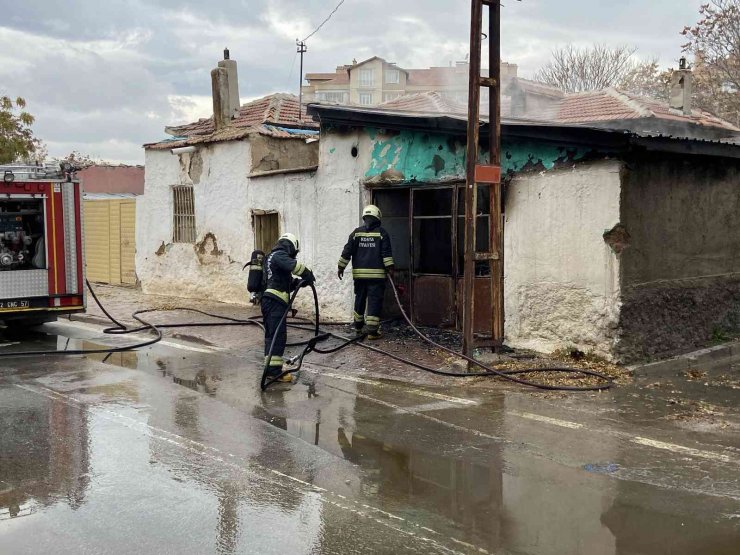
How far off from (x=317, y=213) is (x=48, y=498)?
831 cm

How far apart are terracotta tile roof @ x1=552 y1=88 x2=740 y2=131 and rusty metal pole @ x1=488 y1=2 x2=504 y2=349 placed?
9.82m

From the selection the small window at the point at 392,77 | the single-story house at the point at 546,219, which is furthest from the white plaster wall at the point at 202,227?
the small window at the point at 392,77

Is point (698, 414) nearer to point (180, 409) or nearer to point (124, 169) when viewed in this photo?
point (180, 409)

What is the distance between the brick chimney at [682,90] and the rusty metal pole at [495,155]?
13182 mm

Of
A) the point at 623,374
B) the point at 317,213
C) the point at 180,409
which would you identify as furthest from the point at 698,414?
the point at 317,213

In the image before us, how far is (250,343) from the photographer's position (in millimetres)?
10836

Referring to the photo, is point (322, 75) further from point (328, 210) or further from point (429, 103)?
point (328, 210)

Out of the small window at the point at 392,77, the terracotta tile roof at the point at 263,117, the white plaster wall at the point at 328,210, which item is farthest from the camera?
the small window at the point at 392,77

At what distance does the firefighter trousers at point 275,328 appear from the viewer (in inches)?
318

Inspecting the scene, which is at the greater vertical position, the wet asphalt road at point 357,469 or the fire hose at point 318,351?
the fire hose at point 318,351

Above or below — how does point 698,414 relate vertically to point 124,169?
below

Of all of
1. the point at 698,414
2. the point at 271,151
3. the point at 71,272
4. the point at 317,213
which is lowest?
the point at 698,414

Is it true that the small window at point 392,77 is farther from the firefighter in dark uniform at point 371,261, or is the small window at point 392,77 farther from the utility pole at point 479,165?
the utility pole at point 479,165

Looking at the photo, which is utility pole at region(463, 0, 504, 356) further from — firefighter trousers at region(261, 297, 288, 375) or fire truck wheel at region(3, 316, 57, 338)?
fire truck wheel at region(3, 316, 57, 338)
